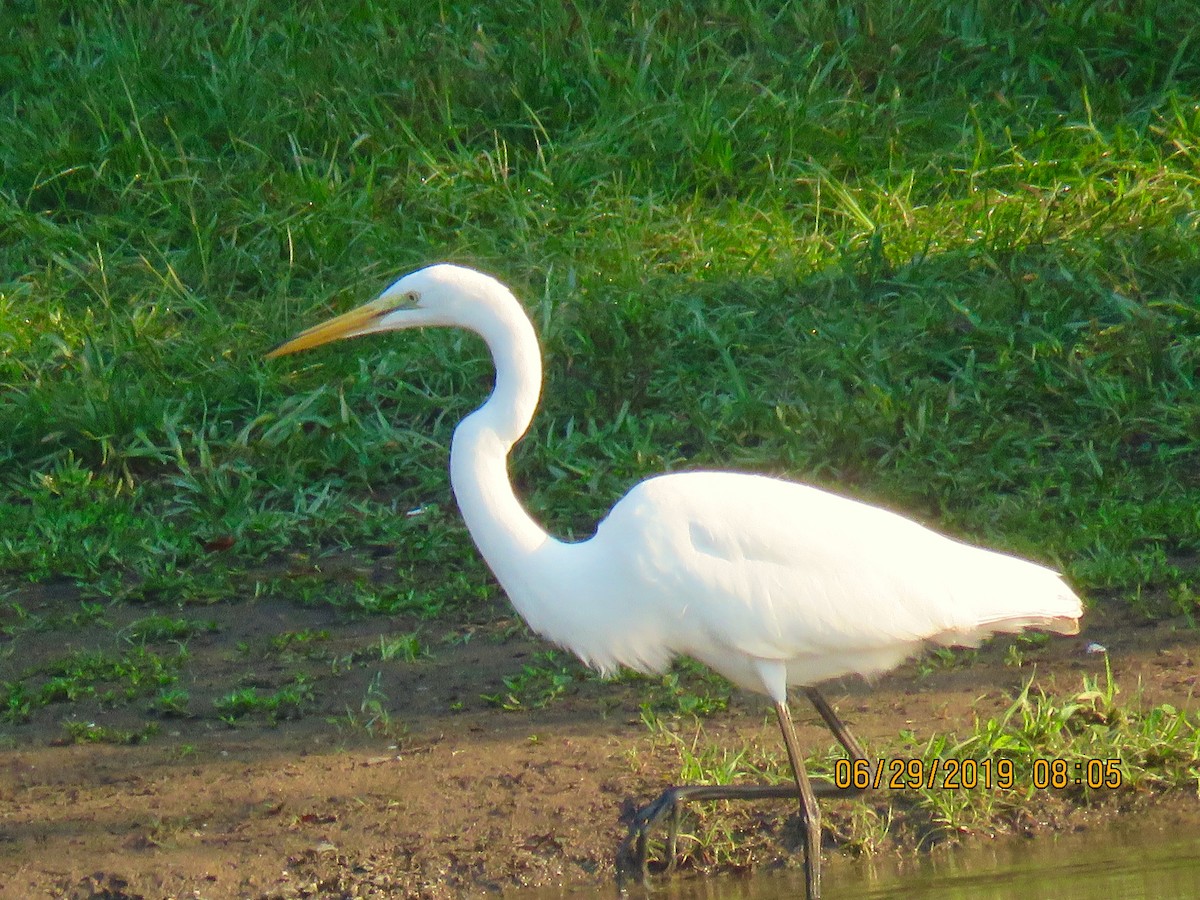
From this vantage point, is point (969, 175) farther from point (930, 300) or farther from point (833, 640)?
point (833, 640)

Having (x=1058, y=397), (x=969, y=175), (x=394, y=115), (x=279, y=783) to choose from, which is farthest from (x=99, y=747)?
(x=969, y=175)

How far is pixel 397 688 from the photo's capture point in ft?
15.1

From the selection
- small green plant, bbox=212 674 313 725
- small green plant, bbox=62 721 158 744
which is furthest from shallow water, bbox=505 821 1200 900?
small green plant, bbox=62 721 158 744

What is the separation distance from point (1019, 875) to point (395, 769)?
1.49 meters

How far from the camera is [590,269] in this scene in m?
6.54

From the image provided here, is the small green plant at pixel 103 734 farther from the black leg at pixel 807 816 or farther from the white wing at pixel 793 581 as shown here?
the black leg at pixel 807 816

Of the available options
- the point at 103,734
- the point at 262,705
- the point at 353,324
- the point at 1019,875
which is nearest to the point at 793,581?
the point at 1019,875

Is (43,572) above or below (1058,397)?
below

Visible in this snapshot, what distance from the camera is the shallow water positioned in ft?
11.5

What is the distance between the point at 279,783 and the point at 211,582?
1.34 m

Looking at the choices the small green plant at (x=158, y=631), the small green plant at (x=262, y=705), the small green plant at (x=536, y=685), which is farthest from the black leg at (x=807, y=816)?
the small green plant at (x=158, y=631)

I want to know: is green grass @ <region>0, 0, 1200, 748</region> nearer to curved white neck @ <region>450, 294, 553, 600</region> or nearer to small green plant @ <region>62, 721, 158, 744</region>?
small green plant @ <region>62, 721, 158, 744</region>

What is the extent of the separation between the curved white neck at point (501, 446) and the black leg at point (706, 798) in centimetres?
58
